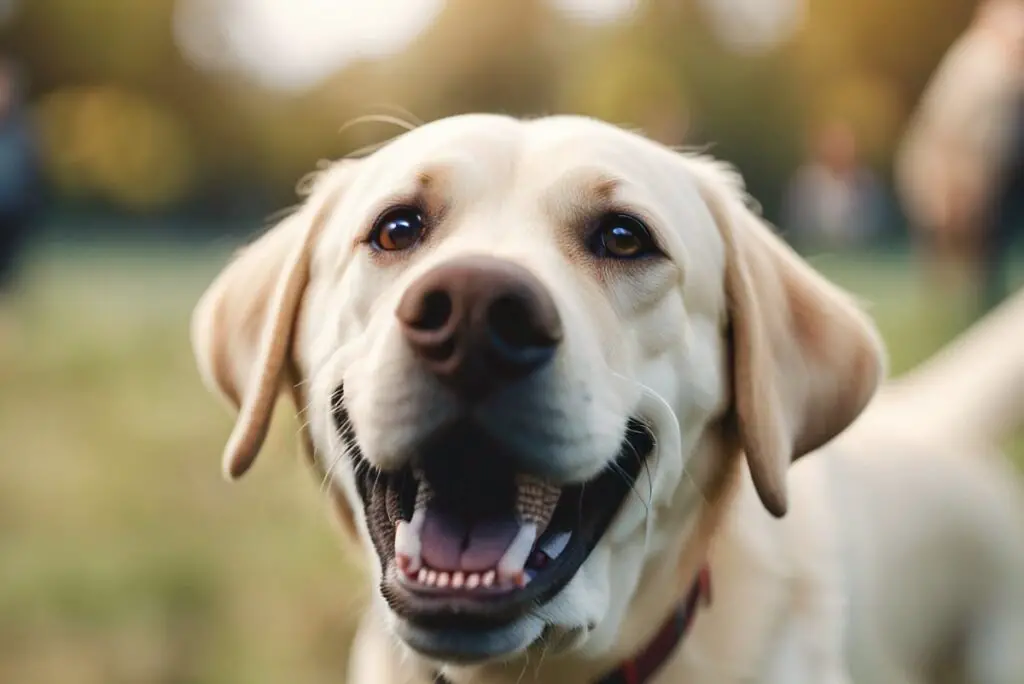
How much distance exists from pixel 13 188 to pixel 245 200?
4173 mm

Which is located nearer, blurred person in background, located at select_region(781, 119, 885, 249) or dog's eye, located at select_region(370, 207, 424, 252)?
dog's eye, located at select_region(370, 207, 424, 252)

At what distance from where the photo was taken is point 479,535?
2.00 m

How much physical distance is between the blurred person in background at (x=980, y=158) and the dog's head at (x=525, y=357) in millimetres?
6740

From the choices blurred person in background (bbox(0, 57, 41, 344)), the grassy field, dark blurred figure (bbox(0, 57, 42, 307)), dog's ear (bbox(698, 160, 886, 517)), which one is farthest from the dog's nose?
dark blurred figure (bbox(0, 57, 42, 307))

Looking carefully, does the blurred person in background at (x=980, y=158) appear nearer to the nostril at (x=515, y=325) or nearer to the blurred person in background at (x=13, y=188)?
the nostril at (x=515, y=325)

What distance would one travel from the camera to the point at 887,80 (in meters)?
14.7

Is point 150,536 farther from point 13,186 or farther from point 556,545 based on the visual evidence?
point 13,186

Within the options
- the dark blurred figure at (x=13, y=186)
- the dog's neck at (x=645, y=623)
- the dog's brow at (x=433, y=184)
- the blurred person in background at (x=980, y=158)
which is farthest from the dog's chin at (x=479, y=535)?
the dark blurred figure at (x=13, y=186)

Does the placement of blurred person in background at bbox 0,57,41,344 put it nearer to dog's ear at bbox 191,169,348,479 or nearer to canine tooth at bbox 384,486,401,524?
dog's ear at bbox 191,169,348,479

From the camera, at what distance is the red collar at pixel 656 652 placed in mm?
2311

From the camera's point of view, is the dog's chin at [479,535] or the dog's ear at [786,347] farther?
the dog's ear at [786,347]

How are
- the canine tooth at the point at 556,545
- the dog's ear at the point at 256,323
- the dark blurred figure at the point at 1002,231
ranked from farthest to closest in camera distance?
the dark blurred figure at the point at 1002,231 < the dog's ear at the point at 256,323 < the canine tooth at the point at 556,545

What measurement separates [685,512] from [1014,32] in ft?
25.9

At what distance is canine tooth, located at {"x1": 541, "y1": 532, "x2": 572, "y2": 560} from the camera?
2.04 m
